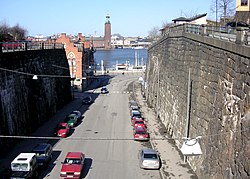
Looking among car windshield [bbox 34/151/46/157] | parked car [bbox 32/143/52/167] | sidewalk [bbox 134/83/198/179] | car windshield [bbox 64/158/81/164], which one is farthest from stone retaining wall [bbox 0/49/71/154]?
sidewalk [bbox 134/83/198/179]

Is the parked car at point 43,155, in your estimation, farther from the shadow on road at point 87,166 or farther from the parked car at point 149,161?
the parked car at point 149,161

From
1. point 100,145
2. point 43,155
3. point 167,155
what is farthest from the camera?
point 100,145

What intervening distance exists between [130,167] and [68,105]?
2226 cm

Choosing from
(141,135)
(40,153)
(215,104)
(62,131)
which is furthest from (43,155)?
(215,104)

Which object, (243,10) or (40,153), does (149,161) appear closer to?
(40,153)

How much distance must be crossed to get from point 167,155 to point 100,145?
5.16 metres

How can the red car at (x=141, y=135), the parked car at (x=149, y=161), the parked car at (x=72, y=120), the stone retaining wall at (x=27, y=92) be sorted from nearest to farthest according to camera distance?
the parked car at (x=149, y=161) < the stone retaining wall at (x=27, y=92) < the red car at (x=141, y=135) < the parked car at (x=72, y=120)

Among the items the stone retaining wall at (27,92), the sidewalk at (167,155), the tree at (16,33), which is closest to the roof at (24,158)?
the stone retaining wall at (27,92)

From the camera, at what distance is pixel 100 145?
2364 centimetres

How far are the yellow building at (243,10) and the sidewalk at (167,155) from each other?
11.9 meters

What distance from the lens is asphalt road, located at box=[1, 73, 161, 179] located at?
18.4 m

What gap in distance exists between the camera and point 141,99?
45281mm

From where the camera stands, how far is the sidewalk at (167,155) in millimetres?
17578

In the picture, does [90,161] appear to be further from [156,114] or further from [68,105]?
[68,105]
